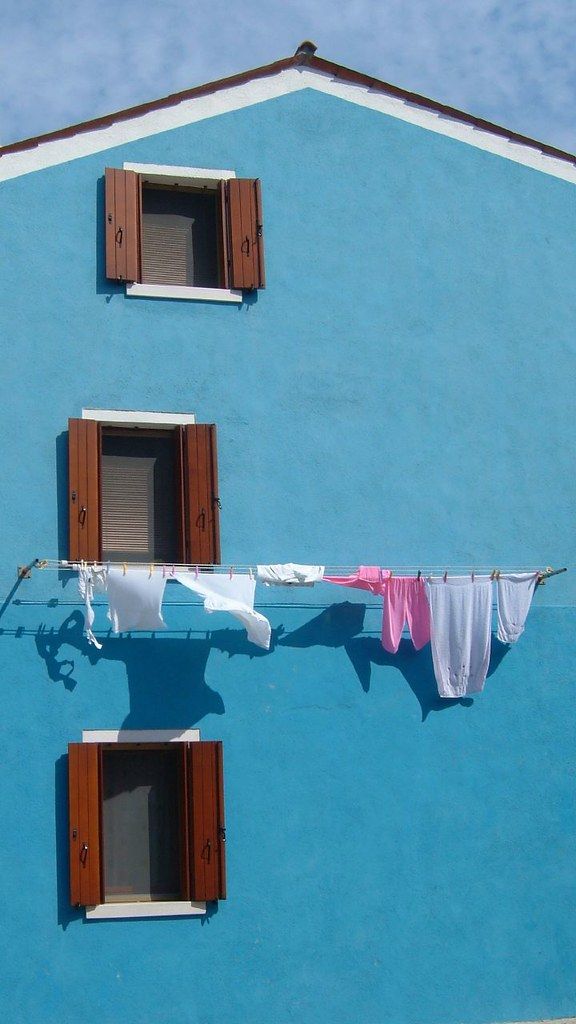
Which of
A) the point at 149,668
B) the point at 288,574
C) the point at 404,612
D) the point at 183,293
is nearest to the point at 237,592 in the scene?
the point at 288,574

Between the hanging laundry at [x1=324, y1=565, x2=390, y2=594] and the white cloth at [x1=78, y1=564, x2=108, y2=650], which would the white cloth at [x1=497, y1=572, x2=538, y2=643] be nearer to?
the hanging laundry at [x1=324, y1=565, x2=390, y2=594]

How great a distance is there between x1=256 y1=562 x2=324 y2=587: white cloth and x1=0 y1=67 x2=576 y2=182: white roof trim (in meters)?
4.21

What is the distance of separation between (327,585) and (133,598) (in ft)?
6.15

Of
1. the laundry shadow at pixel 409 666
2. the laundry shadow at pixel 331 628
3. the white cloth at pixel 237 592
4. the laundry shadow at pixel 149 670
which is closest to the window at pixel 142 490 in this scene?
the white cloth at pixel 237 592

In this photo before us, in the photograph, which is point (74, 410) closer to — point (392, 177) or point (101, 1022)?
point (392, 177)

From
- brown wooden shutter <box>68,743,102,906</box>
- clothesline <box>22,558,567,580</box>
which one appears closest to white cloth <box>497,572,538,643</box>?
clothesline <box>22,558,567,580</box>

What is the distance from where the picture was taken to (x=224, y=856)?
1116 cm

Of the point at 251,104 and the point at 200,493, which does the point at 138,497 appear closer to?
the point at 200,493

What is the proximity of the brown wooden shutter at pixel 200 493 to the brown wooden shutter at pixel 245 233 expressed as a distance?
1.47m

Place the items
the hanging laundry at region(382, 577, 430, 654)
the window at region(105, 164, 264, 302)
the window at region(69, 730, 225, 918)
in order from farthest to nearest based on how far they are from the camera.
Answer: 1. the window at region(105, 164, 264, 302)
2. the hanging laundry at region(382, 577, 430, 654)
3. the window at region(69, 730, 225, 918)

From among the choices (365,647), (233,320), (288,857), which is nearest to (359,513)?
(365,647)

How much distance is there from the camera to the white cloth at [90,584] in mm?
11141

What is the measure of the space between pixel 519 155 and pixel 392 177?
136cm

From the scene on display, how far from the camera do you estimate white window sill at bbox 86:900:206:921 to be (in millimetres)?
10945
